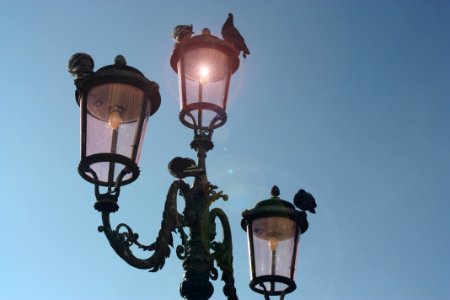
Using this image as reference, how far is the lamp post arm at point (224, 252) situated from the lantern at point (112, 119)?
46.4 inches

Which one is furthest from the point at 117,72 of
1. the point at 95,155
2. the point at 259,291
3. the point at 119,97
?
the point at 259,291

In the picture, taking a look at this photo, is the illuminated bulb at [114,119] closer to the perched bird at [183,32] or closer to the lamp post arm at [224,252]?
the lamp post arm at [224,252]

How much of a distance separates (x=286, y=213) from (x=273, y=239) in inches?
12.7

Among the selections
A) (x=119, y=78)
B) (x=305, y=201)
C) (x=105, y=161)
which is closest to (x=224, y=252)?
(x=305, y=201)

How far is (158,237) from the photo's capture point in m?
6.14

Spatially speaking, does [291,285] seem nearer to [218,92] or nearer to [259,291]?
[259,291]

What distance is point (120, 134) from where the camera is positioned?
6031 millimetres

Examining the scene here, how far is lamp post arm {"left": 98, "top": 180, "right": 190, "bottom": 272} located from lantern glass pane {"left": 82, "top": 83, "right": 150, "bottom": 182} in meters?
0.47

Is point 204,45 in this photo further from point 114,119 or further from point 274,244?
point 274,244

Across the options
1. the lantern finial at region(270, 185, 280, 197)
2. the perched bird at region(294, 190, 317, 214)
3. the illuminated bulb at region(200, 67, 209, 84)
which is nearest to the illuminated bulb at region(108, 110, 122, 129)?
the illuminated bulb at region(200, 67, 209, 84)

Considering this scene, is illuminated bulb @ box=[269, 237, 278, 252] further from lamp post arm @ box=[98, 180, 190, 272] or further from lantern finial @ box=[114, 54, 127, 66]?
lantern finial @ box=[114, 54, 127, 66]

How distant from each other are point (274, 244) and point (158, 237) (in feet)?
6.30

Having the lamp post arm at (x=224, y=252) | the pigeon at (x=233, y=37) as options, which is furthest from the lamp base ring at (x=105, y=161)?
the pigeon at (x=233, y=37)

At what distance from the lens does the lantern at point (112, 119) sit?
234 inches
